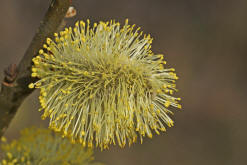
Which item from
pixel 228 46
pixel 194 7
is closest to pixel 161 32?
pixel 194 7

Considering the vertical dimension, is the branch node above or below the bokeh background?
below

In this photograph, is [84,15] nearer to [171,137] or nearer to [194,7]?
[194,7]

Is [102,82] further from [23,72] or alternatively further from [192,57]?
[192,57]

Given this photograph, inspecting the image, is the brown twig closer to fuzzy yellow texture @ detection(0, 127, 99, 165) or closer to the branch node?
the branch node

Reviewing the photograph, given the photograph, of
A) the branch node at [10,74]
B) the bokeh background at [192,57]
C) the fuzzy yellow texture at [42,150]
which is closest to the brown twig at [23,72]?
the branch node at [10,74]

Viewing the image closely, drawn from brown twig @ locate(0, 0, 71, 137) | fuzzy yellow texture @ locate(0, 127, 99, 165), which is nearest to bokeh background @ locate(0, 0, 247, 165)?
fuzzy yellow texture @ locate(0, 127, 99, 165)

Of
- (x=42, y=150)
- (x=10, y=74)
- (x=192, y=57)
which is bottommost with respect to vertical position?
(x=42, y=150)

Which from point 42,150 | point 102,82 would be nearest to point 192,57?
point 42,150
